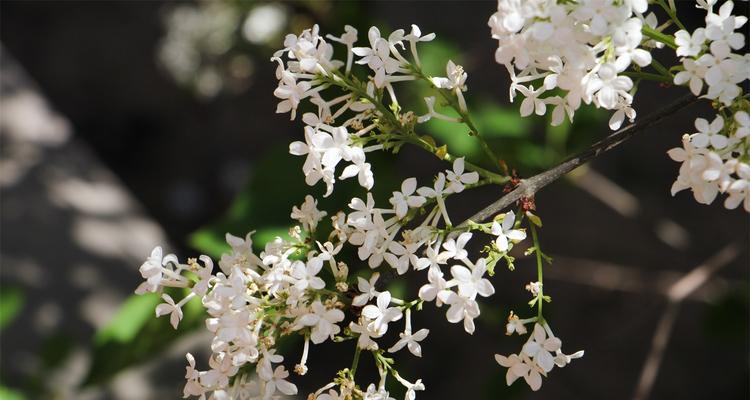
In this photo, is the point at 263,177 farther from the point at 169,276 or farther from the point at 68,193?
the point at 68,193

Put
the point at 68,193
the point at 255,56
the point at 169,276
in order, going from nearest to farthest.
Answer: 1. the point at 169,276
2. the point at 68,193
3. the point at 255,56

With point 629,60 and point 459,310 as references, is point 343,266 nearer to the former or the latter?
point 459,310

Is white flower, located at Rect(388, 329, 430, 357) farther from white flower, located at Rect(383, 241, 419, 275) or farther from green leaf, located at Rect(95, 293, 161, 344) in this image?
green leaf, located at Rect(95, 293, 161, 344)

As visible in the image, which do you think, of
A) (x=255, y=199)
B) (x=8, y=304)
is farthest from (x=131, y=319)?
(x=8, y=304)

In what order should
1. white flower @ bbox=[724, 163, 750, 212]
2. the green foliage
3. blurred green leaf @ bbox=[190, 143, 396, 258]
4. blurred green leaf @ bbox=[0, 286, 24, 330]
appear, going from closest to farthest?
1. white flower @ bbox=[724, 163, 750, 212]
2. the green foliage
3. blurred green leaf @ bbox=[190, 143, 396, 258]
4. blurred green leaf @ bbox=[0, 286, 24, 330]

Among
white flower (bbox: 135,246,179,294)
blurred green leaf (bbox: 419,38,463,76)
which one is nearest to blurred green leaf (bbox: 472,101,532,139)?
blurred green leaf (bbox: 419,38,463,76)

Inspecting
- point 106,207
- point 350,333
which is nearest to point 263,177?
point 350,333

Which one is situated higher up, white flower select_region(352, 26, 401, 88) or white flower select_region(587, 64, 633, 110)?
white flower select_region(352, 26, 401, 88)

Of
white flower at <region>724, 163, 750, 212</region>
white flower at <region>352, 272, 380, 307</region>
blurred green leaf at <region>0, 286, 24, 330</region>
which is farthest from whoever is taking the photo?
blurred green leaf at <region>0, 286, 24, 330</region>
